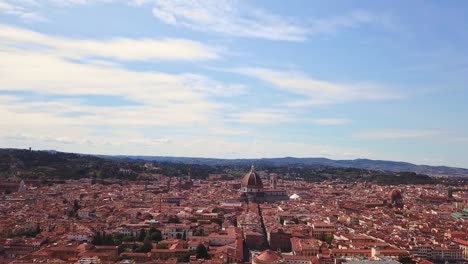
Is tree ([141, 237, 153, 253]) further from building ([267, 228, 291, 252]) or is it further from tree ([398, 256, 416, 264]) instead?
tree ([398, 256, 416, 264])

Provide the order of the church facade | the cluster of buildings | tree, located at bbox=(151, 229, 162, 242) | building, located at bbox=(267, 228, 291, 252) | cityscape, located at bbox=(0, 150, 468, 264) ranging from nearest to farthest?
the cluster of buildings → cityscape, located at bbox=(0, 150, 468, 264) → tree, located at bbox=(151, 229, 162, 242) → building, located at bbox=(267, 228, 291, 252) → the church facade

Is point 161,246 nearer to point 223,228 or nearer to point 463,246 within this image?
point 223,228

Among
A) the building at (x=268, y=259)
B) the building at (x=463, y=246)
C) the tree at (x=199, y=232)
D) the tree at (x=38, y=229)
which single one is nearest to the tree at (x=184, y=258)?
the building at (x=268, y=259)

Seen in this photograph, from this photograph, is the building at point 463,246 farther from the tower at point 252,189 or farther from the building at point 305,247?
the tower at point 252,189

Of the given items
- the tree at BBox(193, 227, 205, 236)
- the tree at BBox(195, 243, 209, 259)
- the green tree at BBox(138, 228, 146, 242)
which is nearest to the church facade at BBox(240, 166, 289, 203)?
the tree at BBox(193, 227, 205, 236)

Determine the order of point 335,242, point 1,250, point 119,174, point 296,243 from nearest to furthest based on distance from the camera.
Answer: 1. point 1,250
2. point 296,243
3. point 335,242
4. point 119,174

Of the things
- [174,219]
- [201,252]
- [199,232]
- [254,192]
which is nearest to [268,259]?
[201,252]

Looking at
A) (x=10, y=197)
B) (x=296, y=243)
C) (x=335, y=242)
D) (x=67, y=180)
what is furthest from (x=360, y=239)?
(x=67, y=180)

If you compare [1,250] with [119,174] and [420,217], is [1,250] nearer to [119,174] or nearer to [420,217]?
[420,217]
